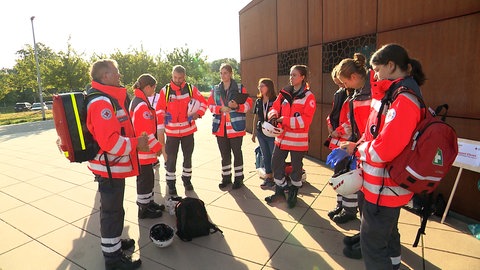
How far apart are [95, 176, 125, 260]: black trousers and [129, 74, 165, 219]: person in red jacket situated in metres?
0.85

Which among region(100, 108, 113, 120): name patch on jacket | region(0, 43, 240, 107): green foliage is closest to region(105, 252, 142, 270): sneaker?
region(100, 108, 113, 120): name patch on jacket

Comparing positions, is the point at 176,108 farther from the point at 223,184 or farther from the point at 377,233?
the point at 377,233

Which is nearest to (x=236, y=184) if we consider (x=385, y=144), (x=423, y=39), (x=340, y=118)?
(x=340, y=118)

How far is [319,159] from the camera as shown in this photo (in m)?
6.64

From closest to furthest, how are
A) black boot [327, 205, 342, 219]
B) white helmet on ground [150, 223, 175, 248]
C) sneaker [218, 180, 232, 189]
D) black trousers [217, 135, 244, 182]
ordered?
white helmet on ground [150, 223, 175, 248] → black boot [327, 205, 342, 219] → black trousers [217, 135, 244, 182] → sneaker [218, 180, 232, 189]

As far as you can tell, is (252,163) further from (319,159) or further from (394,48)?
(394,48)

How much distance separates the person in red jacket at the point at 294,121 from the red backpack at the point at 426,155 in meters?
1.99

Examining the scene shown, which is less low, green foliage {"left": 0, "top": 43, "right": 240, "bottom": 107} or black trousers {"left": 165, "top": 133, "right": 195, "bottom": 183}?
green foliage {"left": 0, "top": 43, "right": 240, "bottom": 107}

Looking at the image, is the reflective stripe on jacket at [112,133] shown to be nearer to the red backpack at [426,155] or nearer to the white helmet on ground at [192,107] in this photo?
the white helmet on ground at [192,107]

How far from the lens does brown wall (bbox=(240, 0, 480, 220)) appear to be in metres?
3.50

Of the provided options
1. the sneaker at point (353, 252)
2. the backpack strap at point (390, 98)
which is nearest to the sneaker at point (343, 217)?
the sneaker at point (353, 252)

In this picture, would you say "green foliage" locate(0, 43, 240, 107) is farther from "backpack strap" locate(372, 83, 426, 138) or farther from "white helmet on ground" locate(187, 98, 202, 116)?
"backpack strap" locate(372, 83, 426, 138)

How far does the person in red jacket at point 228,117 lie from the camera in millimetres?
4809

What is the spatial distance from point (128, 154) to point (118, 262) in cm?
106
